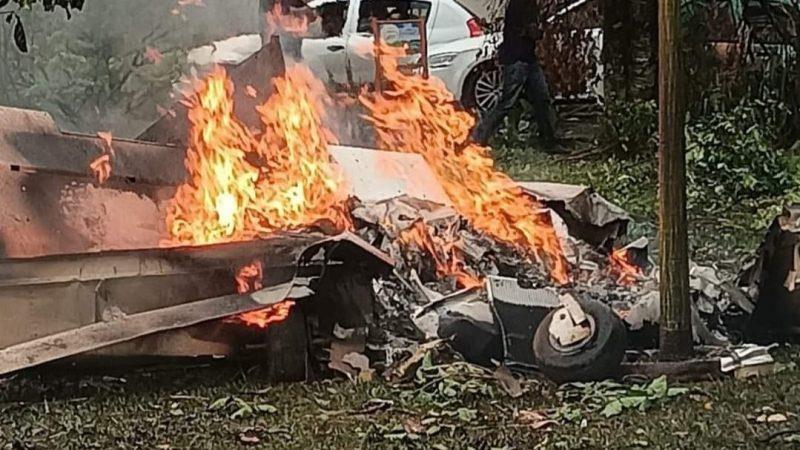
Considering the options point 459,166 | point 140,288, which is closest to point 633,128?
point 459,166

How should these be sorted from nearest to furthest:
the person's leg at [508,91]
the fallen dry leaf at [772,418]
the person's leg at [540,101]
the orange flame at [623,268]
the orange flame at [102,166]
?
the fallen dry leaf at [772,418] < the orange flame at [102,166] < the orange flame at [623,268] < the person's leg at [508,91] < the person's leg at [540,101]

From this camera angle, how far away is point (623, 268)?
22.7ft

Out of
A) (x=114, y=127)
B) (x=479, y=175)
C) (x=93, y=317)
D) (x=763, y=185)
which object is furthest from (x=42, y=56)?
(x=763, y=185)

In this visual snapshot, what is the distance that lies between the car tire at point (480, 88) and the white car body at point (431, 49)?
56 mm

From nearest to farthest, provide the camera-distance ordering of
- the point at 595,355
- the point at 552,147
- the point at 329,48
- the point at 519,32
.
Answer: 1. the point at 595,355
2. the point at 519,32
3. the point at 552,147
4. the point at 329,48

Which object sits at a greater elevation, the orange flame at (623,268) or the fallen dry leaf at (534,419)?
the orange flame at (623,268)

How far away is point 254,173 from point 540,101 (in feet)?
20.6

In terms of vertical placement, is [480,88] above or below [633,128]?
above

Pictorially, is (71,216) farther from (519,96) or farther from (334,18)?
(334,18)

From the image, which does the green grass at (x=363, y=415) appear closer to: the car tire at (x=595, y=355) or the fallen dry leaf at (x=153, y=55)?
the car tire at (x=595, y=355)

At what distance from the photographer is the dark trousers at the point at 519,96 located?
1186cm

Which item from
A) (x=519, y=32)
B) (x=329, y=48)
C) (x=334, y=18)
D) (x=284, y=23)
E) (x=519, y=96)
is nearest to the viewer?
(x=284, y=23)

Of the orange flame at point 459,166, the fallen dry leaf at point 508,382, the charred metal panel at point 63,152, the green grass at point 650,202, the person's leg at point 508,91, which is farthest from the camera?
the person's leg at point 508,91

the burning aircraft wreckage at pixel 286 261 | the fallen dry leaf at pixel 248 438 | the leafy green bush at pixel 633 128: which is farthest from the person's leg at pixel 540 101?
the fallen dry leaf at pixel 248 438
